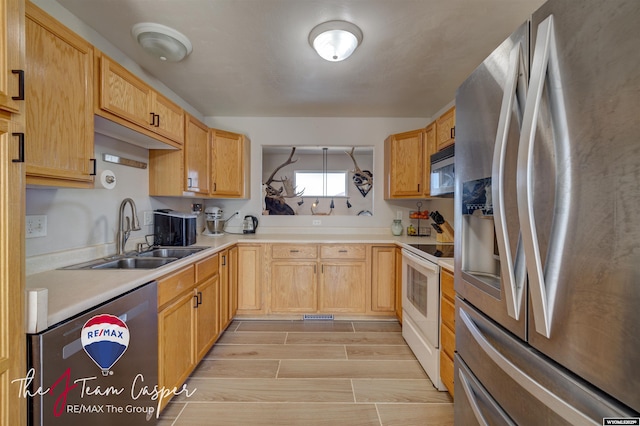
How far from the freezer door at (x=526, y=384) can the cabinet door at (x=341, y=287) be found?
1694 millimetres

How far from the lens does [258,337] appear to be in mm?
2449

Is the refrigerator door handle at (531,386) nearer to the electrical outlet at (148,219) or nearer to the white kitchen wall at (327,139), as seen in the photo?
the white kitchen wall at (327,139)

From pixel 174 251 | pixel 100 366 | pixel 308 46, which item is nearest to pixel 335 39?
pixel 308 46

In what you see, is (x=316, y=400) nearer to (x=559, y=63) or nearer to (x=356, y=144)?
(x=559, y=63)

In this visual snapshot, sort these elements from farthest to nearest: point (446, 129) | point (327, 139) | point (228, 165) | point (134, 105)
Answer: point (327, 139)
point (228, 165)
point (446, 129)
point (134, 105)

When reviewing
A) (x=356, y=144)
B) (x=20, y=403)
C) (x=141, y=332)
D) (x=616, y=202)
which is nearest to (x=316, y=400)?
(x=141, y=332)

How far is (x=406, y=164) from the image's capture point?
2889 millimetres

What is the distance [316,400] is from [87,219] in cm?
187

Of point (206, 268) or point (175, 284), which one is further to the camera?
point (206, 268)

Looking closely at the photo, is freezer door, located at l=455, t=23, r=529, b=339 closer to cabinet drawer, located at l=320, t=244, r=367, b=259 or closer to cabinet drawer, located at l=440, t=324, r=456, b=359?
cabinet drawer, located at l=440, t=324, r=456, b=359

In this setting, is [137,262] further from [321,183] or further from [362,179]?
[362,179]

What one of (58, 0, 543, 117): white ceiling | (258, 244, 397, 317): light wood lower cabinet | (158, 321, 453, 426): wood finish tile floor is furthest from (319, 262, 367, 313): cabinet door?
(58, 0, 543, 117): white ceiling

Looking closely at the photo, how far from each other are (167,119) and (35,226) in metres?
1.09

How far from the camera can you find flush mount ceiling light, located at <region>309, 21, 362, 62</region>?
1.64m
